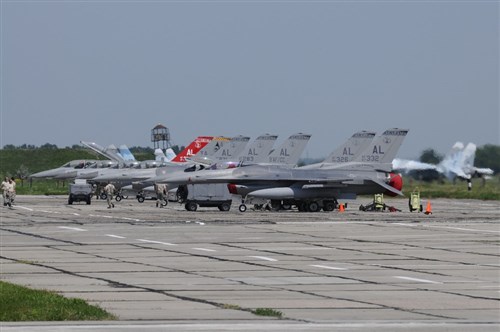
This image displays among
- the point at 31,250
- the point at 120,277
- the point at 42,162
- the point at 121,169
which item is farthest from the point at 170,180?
the point at 42,162

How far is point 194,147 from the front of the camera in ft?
277

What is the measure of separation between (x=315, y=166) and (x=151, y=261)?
115 ft

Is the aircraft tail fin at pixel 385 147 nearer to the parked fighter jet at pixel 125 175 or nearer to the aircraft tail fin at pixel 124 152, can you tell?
the parked fighter jet at pixel 125 175

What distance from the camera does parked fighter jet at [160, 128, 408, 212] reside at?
54094 millimetres

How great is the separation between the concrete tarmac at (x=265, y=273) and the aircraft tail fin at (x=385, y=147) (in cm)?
1810

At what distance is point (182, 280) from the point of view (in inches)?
802

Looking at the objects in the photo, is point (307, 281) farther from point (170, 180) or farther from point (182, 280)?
point (170, 180)

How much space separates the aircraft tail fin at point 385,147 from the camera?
191 feet

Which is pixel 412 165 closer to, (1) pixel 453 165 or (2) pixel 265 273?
(1) pixel 453 165

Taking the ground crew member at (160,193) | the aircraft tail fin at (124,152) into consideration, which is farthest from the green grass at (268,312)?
the aircraft tail fin at (124,152)

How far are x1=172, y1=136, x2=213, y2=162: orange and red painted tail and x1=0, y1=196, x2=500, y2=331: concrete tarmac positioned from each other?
42377 mm

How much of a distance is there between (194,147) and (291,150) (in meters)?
22.8

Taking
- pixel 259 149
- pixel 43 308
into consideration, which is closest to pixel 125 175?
pixel 259 149

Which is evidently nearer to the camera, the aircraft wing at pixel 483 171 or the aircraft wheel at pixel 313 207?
the aircraft wheel at pixel 313 207
